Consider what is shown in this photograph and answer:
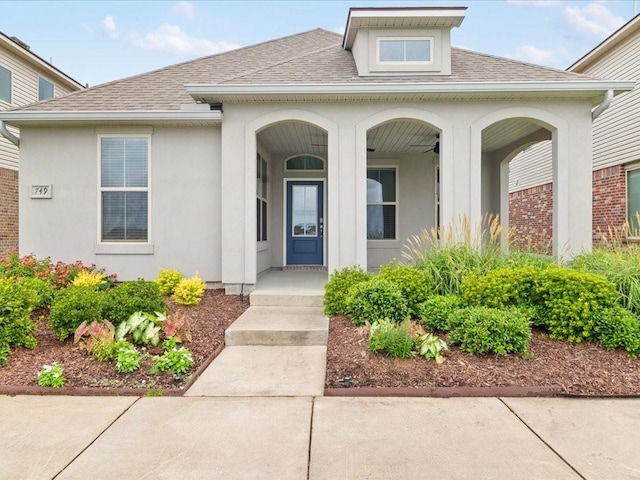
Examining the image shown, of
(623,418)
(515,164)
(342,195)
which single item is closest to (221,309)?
(342,195)

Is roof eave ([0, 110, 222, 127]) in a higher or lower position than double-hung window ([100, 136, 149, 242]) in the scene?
higher

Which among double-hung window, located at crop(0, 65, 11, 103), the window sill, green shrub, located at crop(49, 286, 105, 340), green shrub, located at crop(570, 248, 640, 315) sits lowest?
green shrub, located at crop(49, 286, 105, 340)

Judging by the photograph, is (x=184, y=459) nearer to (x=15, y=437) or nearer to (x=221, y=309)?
(x=15, y=437)

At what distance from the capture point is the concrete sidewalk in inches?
96.3

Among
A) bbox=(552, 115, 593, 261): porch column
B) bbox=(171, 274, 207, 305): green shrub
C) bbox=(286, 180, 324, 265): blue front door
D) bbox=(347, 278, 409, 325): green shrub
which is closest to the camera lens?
bbox=(347, 278, 409, 325): green shrub

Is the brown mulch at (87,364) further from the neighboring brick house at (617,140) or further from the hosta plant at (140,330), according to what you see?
the neighboring brick house at (617,140)

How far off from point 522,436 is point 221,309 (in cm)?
441

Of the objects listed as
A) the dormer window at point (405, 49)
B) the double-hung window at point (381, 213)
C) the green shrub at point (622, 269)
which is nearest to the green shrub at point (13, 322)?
the green shrub at point (622, 269)

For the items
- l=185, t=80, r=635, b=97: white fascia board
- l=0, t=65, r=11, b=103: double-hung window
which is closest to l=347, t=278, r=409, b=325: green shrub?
l=185, t=80, r=635, b=97: white fascia board

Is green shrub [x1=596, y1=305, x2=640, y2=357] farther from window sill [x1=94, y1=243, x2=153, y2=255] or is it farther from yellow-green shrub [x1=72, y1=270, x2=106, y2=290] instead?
window sill [x1=94, y1=243, x2=153, y2=255]

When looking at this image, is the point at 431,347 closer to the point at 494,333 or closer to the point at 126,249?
the point at 494,333

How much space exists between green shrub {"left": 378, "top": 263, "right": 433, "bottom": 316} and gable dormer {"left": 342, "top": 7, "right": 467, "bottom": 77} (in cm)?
404

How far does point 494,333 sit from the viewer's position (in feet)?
13.5

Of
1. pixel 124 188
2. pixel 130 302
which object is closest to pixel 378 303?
pixel 130 302
